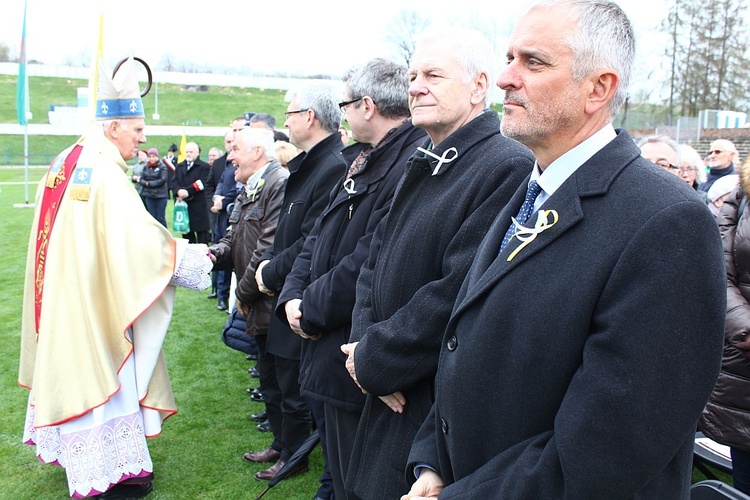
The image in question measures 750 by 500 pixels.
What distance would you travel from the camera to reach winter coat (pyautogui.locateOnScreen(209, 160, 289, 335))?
418 cm

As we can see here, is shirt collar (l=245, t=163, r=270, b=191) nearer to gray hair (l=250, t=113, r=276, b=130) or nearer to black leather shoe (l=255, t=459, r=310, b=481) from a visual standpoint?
black leather shoe (l=255, t=459, r=310, b=481)

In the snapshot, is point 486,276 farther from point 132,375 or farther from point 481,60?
point 132,375

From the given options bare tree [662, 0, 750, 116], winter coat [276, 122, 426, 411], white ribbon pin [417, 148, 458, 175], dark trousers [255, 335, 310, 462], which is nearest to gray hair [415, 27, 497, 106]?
white ribbon pin [417, 148, 458, 175]

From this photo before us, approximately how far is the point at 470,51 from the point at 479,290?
43.8 inches

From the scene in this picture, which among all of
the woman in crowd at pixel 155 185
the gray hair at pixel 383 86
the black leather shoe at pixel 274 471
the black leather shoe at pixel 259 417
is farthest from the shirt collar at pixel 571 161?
the woman in crowd at pixel 155 185

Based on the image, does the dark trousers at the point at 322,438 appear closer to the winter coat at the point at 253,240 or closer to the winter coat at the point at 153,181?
the winter coat at the point at 253,240

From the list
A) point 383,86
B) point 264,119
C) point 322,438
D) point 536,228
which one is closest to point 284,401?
point 322,438

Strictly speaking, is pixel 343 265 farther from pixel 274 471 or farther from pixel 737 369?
pixel 274 471

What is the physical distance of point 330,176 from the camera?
11.8 ft

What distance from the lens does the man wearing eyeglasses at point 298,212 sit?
3635 mm

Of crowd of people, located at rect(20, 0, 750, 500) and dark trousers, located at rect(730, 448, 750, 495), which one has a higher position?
crowd of people, located at rect(20, 0, 750, 500)

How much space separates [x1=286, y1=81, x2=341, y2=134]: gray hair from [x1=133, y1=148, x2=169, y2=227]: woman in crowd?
9.25 metres

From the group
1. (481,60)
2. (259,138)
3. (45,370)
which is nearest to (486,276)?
(481,60)

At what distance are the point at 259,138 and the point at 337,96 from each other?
1.09 m
